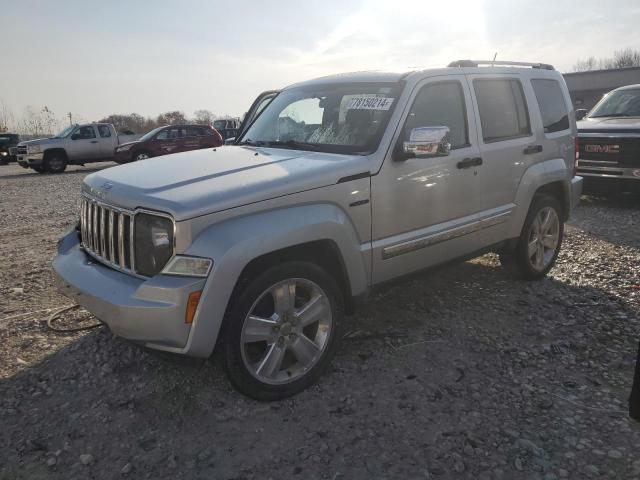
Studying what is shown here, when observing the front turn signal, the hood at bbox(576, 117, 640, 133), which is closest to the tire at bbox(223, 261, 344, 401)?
the front turn signal

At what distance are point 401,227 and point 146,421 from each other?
2.00 meters

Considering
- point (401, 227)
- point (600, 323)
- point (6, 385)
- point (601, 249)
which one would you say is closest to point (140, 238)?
point (6, 385)

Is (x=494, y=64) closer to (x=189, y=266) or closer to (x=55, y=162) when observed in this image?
(x=189, y=266)

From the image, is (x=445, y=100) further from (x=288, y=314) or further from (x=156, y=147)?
(x=156, y=147)

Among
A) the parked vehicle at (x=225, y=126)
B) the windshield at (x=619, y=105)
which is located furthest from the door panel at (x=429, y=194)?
the parked vehicle at (x=225, y=126)

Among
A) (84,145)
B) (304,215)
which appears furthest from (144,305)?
(84,145)

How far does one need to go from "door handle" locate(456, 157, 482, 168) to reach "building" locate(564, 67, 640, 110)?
3770cm

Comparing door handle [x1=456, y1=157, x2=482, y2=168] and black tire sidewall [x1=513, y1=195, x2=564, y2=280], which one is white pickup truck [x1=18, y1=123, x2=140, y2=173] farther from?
door handle [x1=456, y1=157, x2=482, y2=168]

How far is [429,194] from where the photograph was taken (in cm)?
362

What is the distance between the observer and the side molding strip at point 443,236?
3441 mm

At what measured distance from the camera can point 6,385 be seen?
3191mm

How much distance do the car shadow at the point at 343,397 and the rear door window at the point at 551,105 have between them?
72.6 inches

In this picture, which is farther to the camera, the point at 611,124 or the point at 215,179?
the point at 611,124

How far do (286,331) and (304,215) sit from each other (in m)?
0.70
